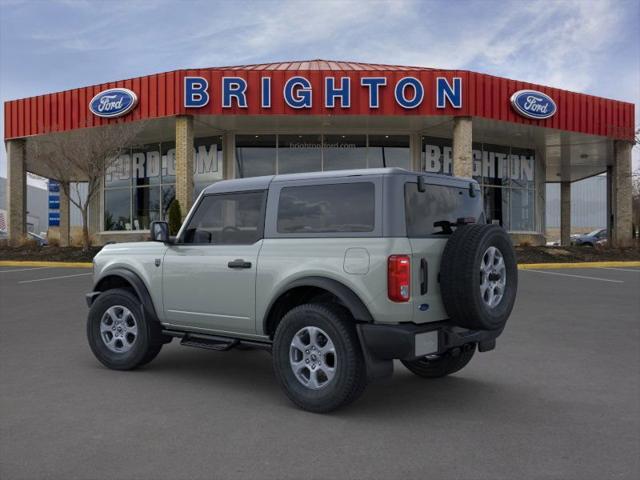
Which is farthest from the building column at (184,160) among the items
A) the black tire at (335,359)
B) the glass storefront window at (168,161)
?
the black tire at (335,359)

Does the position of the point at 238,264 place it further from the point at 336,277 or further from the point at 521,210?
the point at 521,210

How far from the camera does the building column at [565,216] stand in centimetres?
3775

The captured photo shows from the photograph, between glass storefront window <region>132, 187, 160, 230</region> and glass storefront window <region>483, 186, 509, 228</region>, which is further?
glass storefront window <region>483, 186, 509, 228</region>

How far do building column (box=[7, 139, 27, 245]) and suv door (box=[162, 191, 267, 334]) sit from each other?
73.1ft

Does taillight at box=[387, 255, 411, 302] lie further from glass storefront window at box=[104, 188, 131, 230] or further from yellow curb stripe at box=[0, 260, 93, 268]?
glass storefront window at box=[104, 188, 131, 230]

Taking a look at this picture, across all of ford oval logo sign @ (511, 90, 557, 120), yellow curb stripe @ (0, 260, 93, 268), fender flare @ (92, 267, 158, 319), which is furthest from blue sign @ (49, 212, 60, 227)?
fender flare @ (92, 267, 158, 319)

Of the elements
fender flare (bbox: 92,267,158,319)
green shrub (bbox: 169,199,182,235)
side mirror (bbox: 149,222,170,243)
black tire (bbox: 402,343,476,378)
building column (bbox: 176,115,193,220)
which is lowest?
black tire (bbox: 402,343,476,378)

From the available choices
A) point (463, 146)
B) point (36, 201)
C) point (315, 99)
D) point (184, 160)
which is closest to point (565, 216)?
point (463, 146)

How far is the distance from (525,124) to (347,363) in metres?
20.7

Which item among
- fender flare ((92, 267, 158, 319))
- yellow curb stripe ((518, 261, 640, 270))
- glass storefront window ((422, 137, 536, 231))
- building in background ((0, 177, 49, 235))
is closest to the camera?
fender flare ((92, 267, 158, 319))

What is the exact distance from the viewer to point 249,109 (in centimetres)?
2114

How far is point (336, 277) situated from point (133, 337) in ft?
8.79

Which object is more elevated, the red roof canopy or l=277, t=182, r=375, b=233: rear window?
the red roof canopy

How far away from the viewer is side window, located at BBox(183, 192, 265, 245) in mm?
5305
